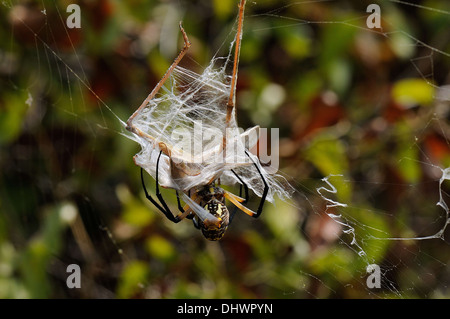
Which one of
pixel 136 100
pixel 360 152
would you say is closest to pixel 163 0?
pixel 136 100

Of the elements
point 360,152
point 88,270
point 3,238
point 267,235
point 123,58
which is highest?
point 123,58

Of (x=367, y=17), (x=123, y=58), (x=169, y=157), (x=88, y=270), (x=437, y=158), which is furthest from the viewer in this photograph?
(x=88, y=270)

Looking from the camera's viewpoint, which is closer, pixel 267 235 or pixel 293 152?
pixel 293 152

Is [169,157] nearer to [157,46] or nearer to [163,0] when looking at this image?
[157,46]

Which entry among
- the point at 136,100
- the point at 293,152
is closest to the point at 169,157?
the point at 293,152

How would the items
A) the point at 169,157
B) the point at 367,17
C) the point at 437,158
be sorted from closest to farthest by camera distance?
the point at 169,157, the point at 437,158, the point at 367,17

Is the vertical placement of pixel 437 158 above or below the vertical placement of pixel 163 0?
below
